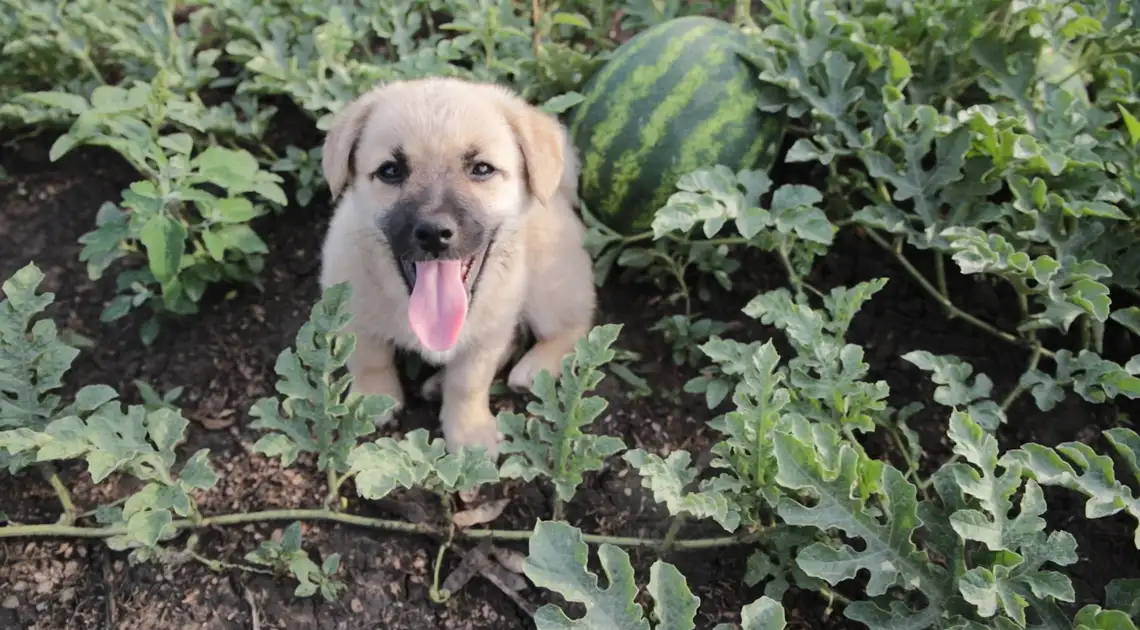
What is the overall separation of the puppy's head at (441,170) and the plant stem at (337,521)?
21.3 inches

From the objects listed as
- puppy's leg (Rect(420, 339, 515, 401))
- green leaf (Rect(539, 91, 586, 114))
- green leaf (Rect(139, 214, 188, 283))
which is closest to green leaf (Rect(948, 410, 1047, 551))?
puppy's leg (Rect(420, 339, 515, 401))

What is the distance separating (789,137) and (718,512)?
5.85ft

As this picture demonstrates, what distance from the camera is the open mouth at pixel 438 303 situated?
2381 mm

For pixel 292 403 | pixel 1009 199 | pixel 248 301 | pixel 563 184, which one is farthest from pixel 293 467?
pixel 1009 199

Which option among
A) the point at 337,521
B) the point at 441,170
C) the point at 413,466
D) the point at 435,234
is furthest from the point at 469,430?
the point at 441,170

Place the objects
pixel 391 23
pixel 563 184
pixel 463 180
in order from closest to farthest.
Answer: pixel 463 180 → pixel 563 184 → pixel 391 23

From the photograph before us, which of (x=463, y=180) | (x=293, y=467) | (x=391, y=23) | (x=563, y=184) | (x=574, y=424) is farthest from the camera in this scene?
(x=391, y=23)

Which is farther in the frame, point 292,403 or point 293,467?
point 293,467

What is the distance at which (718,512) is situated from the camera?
6.65ft

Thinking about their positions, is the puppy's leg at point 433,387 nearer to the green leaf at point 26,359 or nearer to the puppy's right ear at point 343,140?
the puppy's right ear at point 343,140

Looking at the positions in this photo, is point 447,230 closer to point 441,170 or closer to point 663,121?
point 441,170

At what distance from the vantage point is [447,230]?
2238 millimetres

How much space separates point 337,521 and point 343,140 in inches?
44.2

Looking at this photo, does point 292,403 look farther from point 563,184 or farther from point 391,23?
point 391,23
